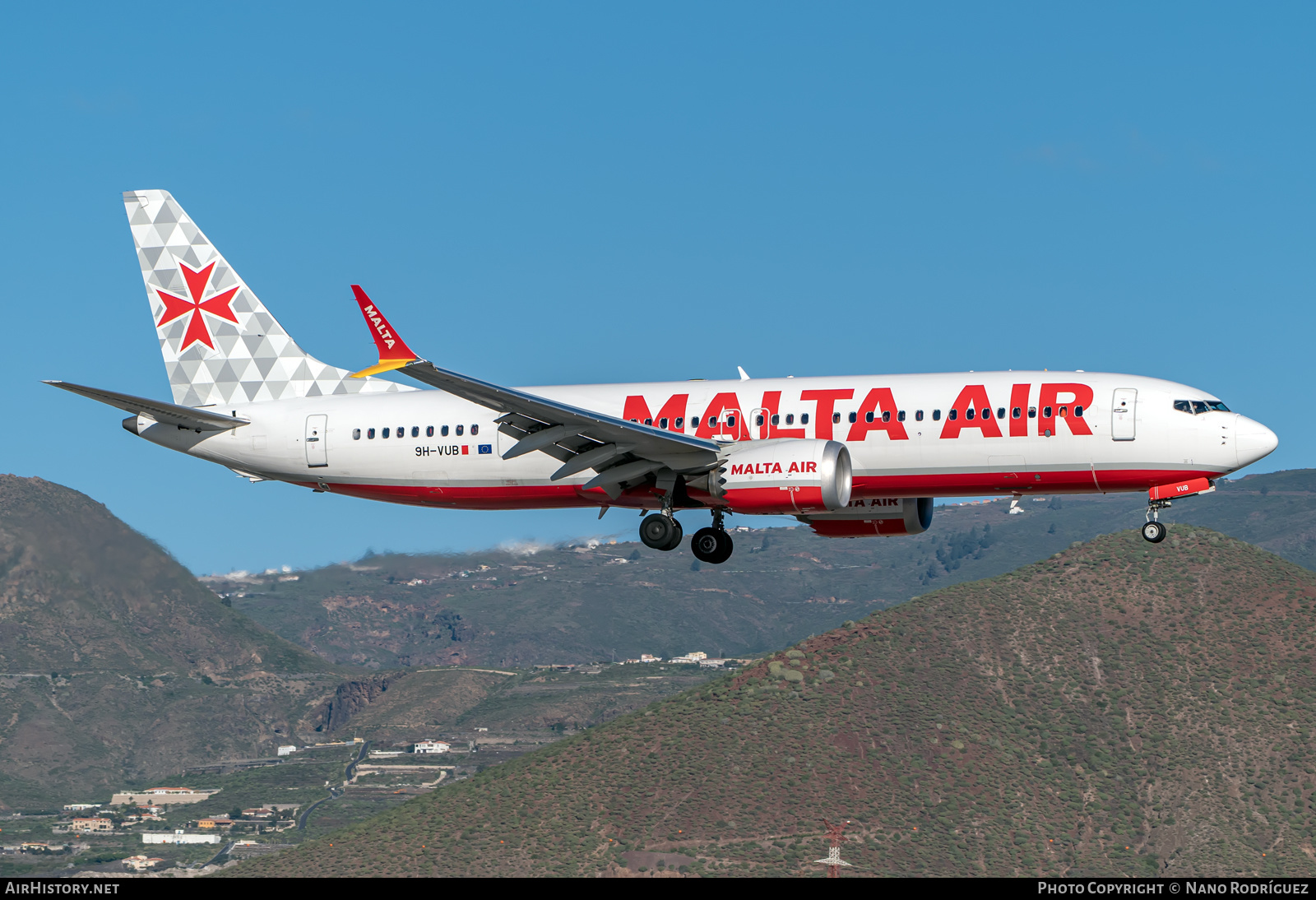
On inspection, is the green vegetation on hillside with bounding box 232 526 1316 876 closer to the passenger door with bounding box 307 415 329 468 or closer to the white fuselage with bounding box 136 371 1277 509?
the passenger door with bounding box 307 415 329 468

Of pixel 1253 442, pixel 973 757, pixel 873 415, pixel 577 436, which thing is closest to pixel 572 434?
pixel 577 436

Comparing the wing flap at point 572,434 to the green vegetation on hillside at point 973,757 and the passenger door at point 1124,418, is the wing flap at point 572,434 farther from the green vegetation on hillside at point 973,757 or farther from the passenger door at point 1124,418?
the green vegetation on hillside at point 973,757

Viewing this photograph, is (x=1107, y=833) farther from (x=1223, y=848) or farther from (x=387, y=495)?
(x=387, y=495)

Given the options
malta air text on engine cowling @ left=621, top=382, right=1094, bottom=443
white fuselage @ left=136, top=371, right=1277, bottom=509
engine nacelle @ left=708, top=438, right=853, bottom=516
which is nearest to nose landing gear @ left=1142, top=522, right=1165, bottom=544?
white fuselage @ left=136, top=371, right=1277, bottom=509

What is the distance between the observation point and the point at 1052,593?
7397 inches

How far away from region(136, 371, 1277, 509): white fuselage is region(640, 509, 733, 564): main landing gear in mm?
859

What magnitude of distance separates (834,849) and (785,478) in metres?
102

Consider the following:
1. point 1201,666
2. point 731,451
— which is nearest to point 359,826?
point 1201,666

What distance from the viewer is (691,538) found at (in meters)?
52.7

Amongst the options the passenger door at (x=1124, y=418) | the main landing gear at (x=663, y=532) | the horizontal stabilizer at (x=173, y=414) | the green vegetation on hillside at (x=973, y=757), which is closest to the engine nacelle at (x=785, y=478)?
the main landing gear at (x=663, y=532)

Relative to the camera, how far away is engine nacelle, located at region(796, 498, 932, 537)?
5397 cm

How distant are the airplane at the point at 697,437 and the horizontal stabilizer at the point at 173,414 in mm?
108

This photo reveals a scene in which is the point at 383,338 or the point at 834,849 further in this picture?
the point at 834,849

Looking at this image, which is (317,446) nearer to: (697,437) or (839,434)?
(697,437)
